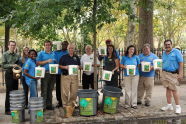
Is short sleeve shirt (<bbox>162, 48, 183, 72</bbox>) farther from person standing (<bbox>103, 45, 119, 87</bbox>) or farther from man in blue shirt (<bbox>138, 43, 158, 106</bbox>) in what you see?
person standing (<bbox>103, 45, 119, 87</bbox>)

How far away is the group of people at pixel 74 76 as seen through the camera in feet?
21.8

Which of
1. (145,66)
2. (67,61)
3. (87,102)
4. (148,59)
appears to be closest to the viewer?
(87,102)

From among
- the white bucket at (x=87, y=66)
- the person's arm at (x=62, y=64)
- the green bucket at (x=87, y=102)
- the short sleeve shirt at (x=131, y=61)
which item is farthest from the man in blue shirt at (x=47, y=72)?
the short sleeve shirt at (x=131, y=61)

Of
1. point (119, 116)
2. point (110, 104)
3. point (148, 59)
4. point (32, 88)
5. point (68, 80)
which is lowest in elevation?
point (119, 116)

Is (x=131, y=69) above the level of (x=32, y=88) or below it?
above

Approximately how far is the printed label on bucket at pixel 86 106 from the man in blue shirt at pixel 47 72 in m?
1.29

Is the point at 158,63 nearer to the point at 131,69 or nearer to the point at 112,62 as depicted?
the point at 131,69

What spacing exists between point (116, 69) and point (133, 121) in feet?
→ 5.18

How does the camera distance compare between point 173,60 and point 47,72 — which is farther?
point 47,72

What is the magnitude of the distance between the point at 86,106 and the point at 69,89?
864 mm

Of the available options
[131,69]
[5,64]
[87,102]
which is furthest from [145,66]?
[5,64]

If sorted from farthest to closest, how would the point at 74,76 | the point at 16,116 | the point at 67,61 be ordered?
1. the point at 74,76
2. the point at 67,61
3. the point at 16,116

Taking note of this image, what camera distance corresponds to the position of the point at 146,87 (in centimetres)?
753

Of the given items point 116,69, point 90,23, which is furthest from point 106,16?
point 116,69
